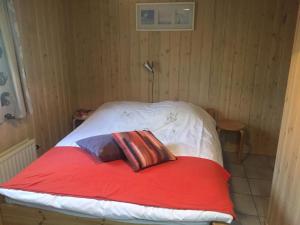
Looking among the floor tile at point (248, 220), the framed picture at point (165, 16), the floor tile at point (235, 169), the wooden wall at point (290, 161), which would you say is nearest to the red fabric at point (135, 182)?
the wooden wall at point (290, 161)

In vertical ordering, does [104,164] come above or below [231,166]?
above

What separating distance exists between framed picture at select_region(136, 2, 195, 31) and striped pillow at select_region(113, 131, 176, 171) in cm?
164

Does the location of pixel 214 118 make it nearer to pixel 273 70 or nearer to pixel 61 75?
pixel 273 70

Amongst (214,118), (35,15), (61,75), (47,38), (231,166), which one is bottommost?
(231,166)

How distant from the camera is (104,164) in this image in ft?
6.32

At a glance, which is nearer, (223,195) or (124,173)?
(223,195)

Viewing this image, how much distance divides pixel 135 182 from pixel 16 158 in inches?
51.1

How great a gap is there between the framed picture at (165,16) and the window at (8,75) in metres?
1.53

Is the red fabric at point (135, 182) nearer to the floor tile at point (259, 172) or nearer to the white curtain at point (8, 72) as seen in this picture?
the white curtain at point (8, 72)

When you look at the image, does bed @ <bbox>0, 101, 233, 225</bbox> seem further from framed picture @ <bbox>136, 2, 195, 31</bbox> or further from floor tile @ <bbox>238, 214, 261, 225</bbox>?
framed picture @ <bbox>136, 2, 195, 31</bbox>

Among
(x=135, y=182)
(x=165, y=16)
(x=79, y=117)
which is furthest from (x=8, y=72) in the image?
(x=165, y=16)

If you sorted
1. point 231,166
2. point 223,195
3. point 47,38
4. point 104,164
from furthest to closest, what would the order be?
point 231,166
point 47,38
point 104,164
point 223,195

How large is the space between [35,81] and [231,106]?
234cm

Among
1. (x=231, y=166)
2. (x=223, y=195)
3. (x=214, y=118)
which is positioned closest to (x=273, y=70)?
(x=214, y=118)
